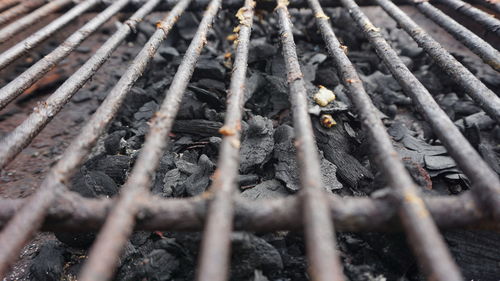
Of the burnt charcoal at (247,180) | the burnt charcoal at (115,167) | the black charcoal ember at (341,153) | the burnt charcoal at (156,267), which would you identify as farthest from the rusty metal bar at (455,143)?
the burnt charcoal at (115,167)

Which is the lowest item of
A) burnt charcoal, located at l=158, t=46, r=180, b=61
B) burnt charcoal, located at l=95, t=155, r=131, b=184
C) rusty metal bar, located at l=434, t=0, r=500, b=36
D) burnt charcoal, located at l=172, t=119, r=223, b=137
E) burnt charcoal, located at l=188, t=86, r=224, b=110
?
burnt charcoal, located at l=95, t=155, r=131, b=184

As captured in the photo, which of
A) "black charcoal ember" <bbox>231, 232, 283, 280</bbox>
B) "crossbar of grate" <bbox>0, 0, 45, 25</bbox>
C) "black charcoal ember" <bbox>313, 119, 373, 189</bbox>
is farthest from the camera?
"crossbar of grate" <bbox>0, 0, 45, 25</bbox>

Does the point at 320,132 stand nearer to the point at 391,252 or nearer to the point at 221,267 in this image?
the point at 391,252

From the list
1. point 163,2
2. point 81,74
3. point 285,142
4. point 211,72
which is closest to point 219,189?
point 285,142

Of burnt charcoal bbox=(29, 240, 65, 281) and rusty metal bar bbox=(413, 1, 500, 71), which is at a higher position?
rusty metal bar bbox=(413, 1, 500, 71)

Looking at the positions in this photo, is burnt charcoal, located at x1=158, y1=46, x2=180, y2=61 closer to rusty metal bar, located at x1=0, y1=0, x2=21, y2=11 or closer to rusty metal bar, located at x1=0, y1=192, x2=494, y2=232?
rusty metal bar, located at x1=0, y1=0, x2=21, y2=11

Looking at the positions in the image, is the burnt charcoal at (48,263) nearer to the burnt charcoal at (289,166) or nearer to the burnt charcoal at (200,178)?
the burnt charcoal at (200,178)

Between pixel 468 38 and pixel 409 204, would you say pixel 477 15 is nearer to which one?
pixel 468 38

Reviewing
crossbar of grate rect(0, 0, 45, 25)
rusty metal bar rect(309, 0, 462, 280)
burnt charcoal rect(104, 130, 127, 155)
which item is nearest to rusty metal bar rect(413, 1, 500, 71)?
rusty metal bar rect(309, 0, 462, 280)
